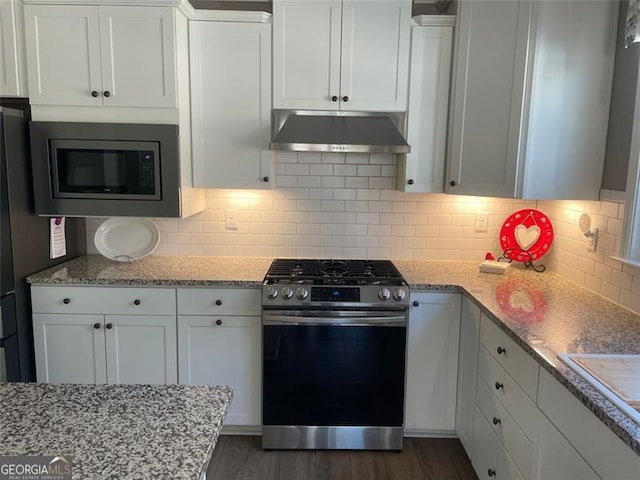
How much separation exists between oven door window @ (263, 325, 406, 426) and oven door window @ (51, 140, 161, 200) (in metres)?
1.04

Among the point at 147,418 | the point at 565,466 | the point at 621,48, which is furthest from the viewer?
the point at 621,48


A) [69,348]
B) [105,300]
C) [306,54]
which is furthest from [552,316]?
[69,348]

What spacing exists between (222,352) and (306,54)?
1.70m

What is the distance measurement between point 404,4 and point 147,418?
93.7 inches

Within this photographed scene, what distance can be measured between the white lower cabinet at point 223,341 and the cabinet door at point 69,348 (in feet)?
1.46

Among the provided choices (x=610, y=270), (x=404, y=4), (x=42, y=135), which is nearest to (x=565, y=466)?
(x=610, y=270)

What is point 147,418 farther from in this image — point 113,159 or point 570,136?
point 570,136

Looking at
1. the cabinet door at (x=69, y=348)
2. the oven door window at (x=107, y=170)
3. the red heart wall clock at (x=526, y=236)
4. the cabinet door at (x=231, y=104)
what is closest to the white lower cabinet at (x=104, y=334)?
the cabinet door at (x=69, y=348)

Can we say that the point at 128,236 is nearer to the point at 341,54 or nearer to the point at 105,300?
the point at 105,300

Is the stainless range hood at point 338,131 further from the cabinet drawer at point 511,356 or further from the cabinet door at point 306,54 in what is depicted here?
the cabinet drawer at point 511,356

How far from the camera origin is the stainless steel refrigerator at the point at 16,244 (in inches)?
87.7

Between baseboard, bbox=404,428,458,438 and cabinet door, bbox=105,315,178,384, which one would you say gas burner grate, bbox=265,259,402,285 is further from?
baseboard, bbox=404,428,458,438

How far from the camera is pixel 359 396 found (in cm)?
241

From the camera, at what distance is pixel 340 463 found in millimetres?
2375
